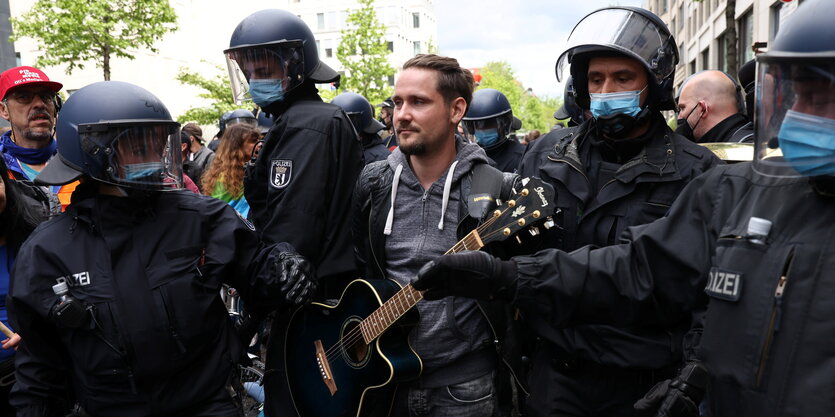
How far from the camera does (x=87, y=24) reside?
1912 centimetres

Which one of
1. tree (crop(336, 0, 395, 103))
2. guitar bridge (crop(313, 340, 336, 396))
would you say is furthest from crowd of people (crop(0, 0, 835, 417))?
tree (crop(336, 0, 395, 103))

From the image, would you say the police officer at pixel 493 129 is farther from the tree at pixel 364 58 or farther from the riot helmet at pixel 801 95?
the tree at pixel 364 58

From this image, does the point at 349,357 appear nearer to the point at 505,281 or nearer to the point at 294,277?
the point at 294,277

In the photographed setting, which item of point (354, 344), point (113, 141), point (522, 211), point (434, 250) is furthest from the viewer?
point (354, 344)

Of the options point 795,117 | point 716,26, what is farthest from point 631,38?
point 716,26

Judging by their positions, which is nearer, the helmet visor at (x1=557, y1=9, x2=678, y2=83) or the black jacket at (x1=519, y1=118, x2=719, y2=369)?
the black jacket at (x1=519, y1=118, x2=719, y2=369)

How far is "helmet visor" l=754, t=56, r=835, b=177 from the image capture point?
63.5 inches

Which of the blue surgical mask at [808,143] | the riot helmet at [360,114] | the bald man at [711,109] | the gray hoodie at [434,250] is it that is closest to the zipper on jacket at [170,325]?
the gray hoodie at [434,250]

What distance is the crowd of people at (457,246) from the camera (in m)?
1.71

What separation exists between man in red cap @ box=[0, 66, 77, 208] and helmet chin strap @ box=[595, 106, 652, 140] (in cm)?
361

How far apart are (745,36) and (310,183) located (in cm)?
1909

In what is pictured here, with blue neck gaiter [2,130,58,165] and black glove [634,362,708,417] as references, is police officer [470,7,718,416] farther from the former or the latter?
blue neck gaiter [2,130,58,165]

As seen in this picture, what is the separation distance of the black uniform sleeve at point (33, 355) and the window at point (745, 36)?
62.9 feet

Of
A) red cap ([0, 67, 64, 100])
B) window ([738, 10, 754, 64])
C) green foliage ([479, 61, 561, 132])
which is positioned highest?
window ([738, 10, 754, 64])
